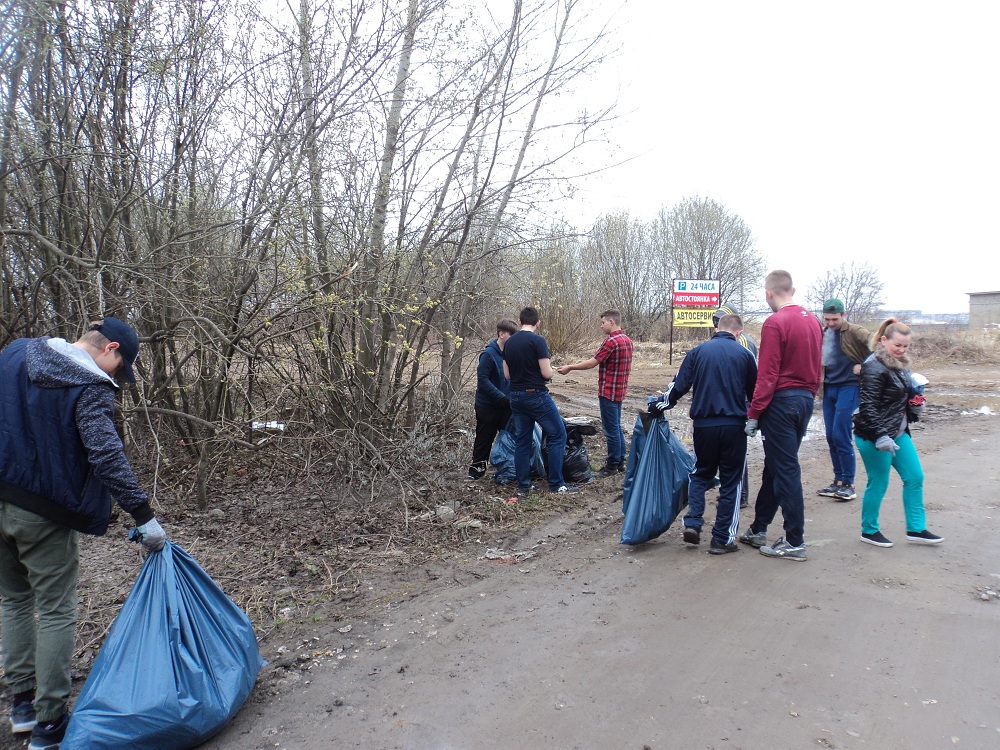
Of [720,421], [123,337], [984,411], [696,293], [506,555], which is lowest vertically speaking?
[984,411]

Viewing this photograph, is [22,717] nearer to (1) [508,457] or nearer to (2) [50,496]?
(2) [50,496]

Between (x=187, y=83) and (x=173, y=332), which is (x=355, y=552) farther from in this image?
(x=187, y=83)

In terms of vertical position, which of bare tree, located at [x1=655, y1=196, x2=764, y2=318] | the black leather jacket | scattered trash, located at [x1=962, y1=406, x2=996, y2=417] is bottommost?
scattered trash, located at [x1=962, y1=406, x2=996, y2=417]

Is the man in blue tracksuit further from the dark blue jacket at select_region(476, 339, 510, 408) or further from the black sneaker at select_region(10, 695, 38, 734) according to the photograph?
the black sneaker at select_region(10, 695, 38, 734)

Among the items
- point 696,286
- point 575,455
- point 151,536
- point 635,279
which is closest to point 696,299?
point 696,286

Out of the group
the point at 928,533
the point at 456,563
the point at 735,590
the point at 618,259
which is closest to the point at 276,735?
the point at 456,563

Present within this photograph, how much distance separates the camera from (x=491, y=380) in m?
7.09

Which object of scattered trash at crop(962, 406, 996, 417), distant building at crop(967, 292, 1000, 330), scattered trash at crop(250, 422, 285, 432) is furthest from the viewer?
distant building at crop(967, 292, 1000, 330)

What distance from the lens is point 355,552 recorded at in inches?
200

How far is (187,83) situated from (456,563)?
16.2 feet

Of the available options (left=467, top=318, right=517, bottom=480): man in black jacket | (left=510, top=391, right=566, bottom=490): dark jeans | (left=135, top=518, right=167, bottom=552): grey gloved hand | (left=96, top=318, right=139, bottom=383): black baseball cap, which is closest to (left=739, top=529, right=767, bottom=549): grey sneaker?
(left=510, top=391, right=566, bottom=490): dark jeans

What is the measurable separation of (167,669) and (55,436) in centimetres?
105

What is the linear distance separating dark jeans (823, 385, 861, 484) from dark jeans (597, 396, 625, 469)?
200cm

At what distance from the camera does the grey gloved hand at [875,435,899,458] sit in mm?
4656
